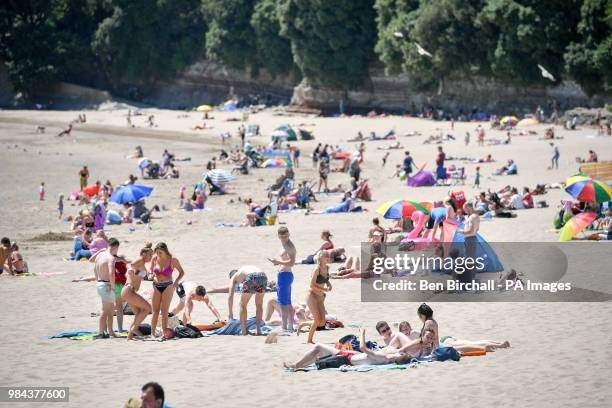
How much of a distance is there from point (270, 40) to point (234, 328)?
52.8m

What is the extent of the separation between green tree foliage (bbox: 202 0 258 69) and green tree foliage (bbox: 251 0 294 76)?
2.37 feet

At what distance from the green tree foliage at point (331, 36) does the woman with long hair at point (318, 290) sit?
154ft

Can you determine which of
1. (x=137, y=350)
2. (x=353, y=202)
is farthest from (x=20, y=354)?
(x=353, y=202)

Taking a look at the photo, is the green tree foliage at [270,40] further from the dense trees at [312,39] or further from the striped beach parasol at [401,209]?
the striped beach parasol at [401,209]

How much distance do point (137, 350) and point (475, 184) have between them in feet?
63.0

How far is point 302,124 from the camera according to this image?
55594mm

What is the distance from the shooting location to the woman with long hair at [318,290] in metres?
13.0

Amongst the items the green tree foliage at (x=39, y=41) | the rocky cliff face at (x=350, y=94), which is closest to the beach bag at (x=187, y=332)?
the rocky cliff face at (x=350, y=94)

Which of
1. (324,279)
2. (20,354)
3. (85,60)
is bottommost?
(20,354)

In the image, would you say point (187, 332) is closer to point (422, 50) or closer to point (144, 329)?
point (144, 329)

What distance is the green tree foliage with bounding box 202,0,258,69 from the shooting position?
67.2 meters

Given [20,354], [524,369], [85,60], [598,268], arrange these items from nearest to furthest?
[524,369]
[20,354]
[598,268]
[85,60]

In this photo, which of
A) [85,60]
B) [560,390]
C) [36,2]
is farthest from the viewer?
[85,60]

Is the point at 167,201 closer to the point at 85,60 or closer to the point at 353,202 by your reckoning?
the point at 353,202
